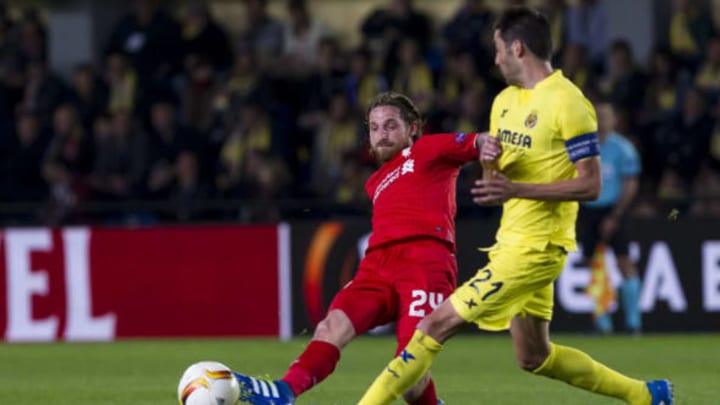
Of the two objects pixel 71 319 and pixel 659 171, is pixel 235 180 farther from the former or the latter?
pixel 659 171

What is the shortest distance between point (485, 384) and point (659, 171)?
6931 millimetres

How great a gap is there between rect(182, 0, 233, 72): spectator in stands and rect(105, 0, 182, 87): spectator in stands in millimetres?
138

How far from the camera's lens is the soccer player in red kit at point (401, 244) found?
7.36 m

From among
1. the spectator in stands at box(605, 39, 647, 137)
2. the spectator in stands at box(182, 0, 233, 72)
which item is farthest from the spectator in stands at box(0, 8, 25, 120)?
the spectator in stands at box(605, 39, 647, 137)

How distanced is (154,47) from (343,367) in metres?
7.77

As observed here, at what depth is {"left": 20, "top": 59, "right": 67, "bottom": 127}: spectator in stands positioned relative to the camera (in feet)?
60.2

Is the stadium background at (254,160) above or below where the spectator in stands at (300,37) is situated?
below

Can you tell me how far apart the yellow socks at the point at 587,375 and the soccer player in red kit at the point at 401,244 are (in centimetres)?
60

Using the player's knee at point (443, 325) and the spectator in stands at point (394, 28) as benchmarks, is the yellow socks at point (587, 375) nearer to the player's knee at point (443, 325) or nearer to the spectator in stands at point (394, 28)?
the player's knee at point (443, 325)

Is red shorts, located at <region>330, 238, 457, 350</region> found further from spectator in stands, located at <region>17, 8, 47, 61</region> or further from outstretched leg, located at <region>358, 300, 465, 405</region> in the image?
spectator in stands, located at <region>17, 8, 47, 61</region>

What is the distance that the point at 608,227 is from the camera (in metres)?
14.1

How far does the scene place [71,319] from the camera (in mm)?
15023

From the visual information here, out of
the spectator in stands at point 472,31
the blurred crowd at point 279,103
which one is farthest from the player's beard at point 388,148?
the spectator in stands at point 472,31

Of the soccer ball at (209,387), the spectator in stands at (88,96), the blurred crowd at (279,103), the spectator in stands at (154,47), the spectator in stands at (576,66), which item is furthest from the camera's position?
the spectator in stands at (154,47)
